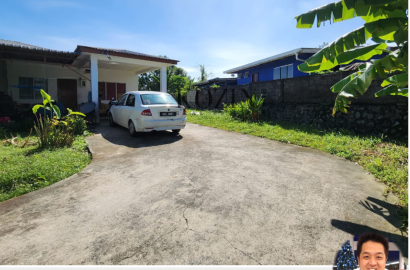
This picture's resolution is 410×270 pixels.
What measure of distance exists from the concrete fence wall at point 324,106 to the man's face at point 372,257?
6.82 m

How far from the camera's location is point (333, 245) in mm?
2389

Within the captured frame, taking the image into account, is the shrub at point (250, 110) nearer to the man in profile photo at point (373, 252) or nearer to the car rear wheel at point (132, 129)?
the car rear wheel at point (132, 129)

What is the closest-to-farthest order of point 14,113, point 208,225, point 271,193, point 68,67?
point 208,225 < point 271,193 < point 14,113 < point 68,67

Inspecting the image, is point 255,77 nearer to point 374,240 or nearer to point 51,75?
point 51,75

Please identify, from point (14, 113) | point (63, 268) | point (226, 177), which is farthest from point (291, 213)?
point (14, 113)

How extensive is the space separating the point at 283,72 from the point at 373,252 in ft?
53.5

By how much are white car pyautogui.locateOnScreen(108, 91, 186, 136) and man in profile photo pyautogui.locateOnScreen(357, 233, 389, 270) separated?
6.56m

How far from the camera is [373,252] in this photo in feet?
5.19

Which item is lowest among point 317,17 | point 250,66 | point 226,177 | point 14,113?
point 226,177

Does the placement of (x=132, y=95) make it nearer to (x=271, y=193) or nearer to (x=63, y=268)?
(x=271, y=193)

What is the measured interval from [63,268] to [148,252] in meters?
0.73

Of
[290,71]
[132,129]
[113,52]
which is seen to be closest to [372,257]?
[132,129]

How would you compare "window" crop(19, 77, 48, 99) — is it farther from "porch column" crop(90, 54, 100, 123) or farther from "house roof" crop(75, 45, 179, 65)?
"house roof" crop(75, 45, 179, 65)

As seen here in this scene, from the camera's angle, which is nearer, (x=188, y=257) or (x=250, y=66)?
(x=188, y=257)
